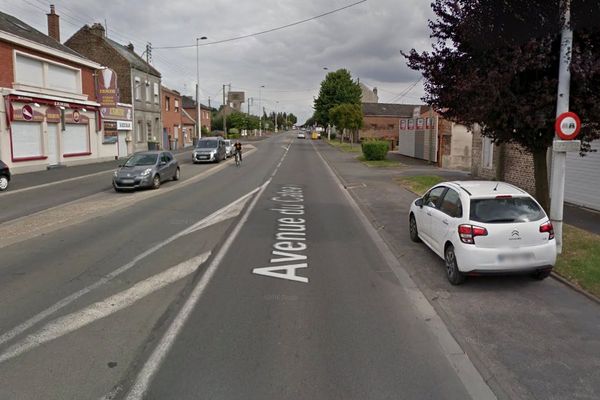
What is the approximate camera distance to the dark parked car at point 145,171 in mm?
16609

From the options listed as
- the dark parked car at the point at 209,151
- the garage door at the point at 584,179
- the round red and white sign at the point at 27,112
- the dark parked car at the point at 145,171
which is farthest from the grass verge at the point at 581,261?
the dark parked car at the point at 209,151

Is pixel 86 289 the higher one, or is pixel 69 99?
pixel 69 99

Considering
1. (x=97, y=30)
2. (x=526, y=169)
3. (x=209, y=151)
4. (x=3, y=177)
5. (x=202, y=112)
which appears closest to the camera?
(x=526, y=169)

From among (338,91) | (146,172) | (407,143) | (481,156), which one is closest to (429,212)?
(146,172)

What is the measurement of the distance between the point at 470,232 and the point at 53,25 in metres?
34.5

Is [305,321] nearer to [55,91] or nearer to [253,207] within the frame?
[253,207]

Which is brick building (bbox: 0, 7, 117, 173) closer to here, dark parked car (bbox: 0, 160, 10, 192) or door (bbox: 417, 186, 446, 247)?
dark parked car (bbox: 0, 160, 10, 192)

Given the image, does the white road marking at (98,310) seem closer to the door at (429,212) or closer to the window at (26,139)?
the door at (429,212)

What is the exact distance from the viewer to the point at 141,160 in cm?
1828

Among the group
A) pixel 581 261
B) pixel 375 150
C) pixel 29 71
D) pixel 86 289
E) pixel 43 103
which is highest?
pixel 29 71

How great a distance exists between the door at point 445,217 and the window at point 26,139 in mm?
21230

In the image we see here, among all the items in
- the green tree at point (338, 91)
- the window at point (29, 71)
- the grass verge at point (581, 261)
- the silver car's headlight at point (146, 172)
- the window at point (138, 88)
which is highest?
the green tree at point (338, 91)

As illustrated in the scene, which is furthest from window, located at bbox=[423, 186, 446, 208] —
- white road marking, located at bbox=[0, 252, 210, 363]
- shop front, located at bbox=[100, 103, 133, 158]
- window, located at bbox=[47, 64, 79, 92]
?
shop front, located at bbox=[100, 103, 133, 158]

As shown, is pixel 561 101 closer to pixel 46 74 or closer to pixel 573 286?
pixel 573 286
